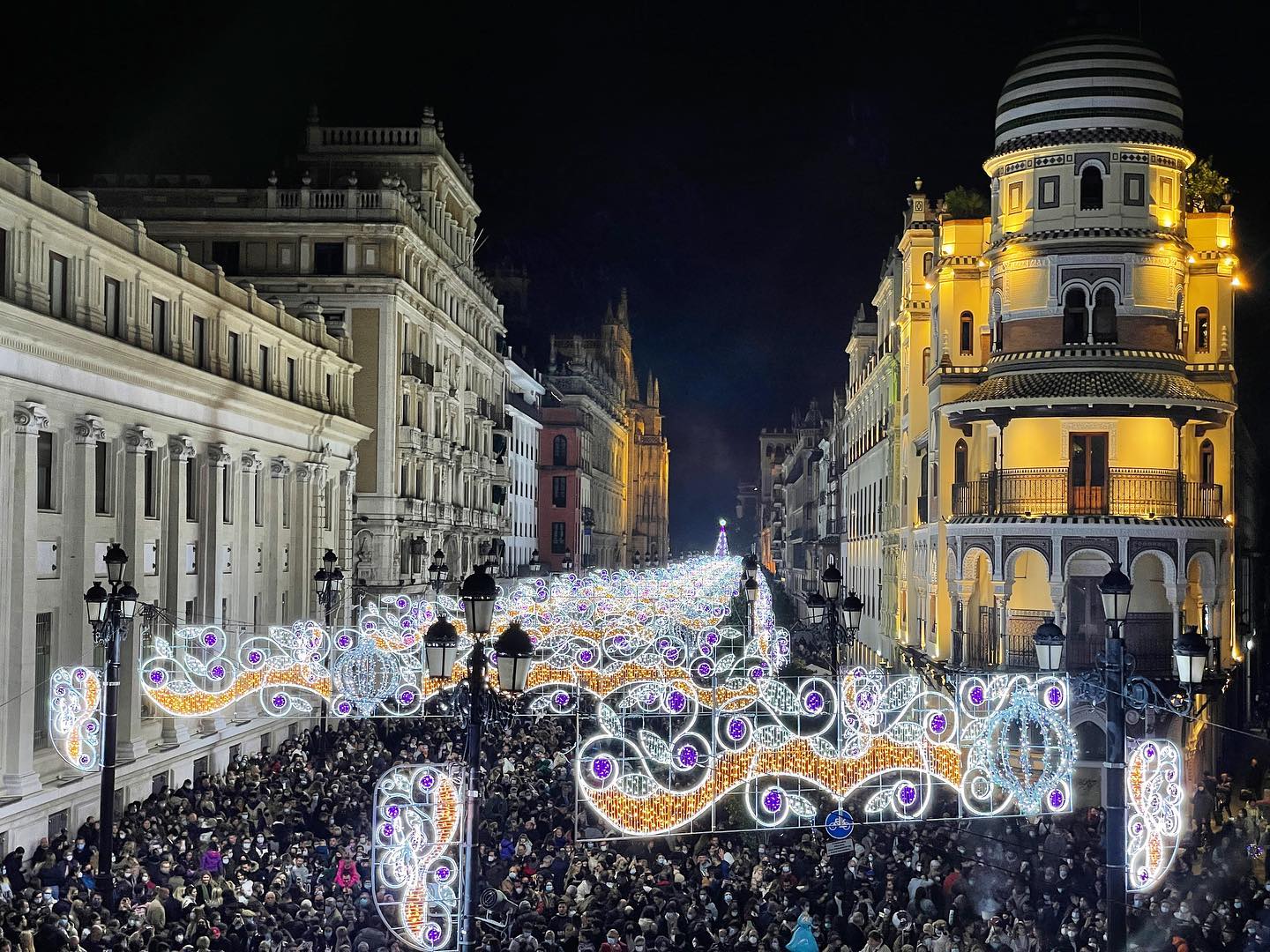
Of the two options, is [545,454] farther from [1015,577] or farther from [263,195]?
[1015,577]

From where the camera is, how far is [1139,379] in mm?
37500

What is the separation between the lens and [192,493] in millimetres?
41875

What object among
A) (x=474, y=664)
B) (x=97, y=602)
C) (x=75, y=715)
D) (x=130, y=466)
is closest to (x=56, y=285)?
(x=130, y=466)

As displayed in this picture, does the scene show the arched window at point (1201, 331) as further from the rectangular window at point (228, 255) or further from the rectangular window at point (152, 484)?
the rectangular window at point (228, 255)

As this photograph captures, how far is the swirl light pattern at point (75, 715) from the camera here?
89.2ft

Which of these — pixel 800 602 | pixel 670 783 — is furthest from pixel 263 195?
pixel 800 602

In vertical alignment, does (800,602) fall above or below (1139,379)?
below

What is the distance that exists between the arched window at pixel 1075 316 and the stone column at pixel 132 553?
22.4 metres

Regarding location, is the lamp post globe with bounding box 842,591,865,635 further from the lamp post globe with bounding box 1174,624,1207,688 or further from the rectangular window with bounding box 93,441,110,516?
the rectangular window with bounding box 93,441,110,516

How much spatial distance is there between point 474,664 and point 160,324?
25280 mm

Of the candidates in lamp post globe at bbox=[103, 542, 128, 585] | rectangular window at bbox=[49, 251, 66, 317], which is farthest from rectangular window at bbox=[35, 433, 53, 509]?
lamp post globe at bbox=[103, 542, 128, 585]

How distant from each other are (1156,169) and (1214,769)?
1578 centimetres

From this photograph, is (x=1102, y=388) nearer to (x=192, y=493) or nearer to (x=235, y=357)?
(x=192, y=493)

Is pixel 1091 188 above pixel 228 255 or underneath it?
underneath
